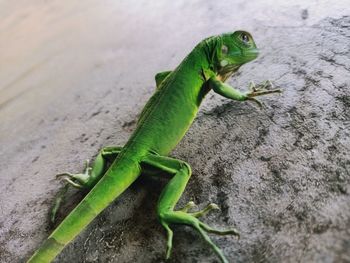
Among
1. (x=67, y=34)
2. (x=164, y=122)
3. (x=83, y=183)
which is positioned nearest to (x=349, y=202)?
(x=164, y=122)

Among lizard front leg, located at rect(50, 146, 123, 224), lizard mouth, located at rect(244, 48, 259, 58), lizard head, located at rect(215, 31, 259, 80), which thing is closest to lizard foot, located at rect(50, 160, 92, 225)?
Answer: lizard front leg, located at rect(50, 146, 123, 224)

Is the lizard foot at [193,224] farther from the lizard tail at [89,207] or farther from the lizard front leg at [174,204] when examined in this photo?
the lizard tail at [89,207]

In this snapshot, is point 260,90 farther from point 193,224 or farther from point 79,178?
point 79,178

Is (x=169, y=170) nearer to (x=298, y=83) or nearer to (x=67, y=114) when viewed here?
(x=298, y=83)

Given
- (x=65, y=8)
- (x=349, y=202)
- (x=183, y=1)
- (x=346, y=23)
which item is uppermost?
(x=65, y=8)

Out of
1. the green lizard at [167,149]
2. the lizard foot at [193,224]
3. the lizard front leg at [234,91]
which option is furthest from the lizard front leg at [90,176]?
the lizard front leg at [234,91]

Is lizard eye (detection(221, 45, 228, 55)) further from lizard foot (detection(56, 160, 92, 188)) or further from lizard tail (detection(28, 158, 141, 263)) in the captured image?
lizard foot (detection(56, 160, 92, 188))

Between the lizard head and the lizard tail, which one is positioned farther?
the lizard head
